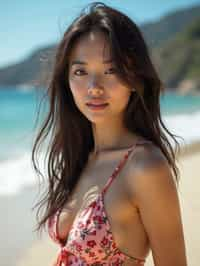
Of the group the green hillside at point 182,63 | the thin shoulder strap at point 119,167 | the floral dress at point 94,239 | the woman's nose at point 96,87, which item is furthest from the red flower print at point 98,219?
the green hillside at point 182,63

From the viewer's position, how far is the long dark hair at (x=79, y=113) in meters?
2.25

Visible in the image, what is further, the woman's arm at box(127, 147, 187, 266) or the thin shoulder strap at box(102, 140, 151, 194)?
the thin shoulder strap at box(102, 140, 151, 194)

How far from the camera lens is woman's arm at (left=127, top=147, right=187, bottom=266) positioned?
205cm

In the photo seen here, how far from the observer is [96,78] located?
7.35ft

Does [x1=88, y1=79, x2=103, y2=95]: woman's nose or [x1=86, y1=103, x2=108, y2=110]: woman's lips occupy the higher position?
[x1=88, y1=79, x2=103, y2=95]: woman's nose

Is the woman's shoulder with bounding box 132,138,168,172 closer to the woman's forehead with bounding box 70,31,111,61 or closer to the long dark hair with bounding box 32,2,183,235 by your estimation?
the long dark hair with bounding box 32,2,183,235

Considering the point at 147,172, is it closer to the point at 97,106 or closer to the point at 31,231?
the point at 97,106

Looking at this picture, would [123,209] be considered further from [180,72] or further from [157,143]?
[180,72]

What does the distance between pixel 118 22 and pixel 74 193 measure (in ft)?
2.87

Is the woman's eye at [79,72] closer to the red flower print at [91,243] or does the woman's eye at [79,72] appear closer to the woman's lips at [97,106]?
the woman's lips at [97,106]

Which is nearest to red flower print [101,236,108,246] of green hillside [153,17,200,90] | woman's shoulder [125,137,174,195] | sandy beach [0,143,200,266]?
woman's shoulder [125,137,174,195]

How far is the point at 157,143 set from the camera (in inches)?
→ 92.4

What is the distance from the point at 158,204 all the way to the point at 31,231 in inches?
155

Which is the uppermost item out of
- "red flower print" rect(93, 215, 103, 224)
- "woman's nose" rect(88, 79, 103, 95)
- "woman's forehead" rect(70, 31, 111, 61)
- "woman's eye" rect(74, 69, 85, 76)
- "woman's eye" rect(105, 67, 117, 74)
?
"woman's forehead" rect(70, 31, 111, 61)
